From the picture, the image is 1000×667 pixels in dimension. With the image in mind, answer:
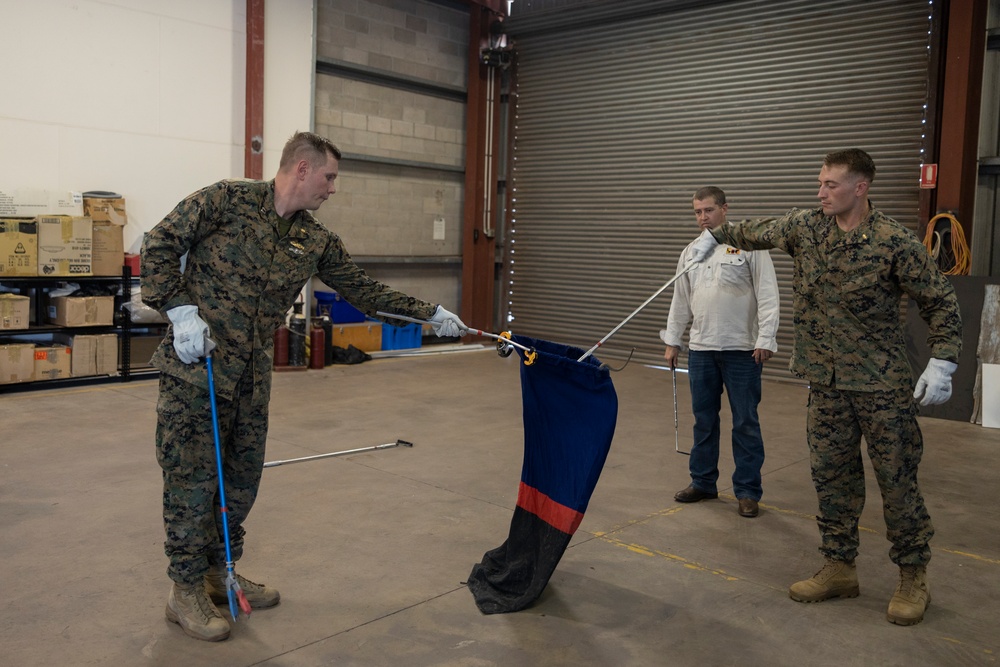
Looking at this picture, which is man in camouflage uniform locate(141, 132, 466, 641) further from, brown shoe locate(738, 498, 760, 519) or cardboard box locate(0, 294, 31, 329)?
cardboard box locate(0, 294, 31, 329)

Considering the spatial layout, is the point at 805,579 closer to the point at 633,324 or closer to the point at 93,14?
the point at 633,324

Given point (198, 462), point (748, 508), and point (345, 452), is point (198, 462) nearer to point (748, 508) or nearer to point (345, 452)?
point (345, 452)

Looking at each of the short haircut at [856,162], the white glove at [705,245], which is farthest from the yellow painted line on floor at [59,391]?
the short haircut at [856,162]

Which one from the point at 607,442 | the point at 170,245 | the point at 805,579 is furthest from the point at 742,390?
the point at 170,245

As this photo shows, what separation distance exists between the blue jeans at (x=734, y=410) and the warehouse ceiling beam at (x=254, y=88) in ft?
20.0

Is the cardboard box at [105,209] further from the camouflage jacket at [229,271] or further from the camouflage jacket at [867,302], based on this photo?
the camouflage jacket at [867,302]

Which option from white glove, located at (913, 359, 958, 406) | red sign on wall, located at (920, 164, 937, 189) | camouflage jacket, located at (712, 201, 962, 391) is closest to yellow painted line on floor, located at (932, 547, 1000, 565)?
white glove, located at (913, 359, 958, 406)

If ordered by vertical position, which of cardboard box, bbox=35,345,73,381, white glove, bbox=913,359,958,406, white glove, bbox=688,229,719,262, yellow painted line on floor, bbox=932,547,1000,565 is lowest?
yellow painted line on floor, bbox=932,547,1000,565

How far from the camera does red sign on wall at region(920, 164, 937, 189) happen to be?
8.05 meters

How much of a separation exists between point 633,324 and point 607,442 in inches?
294

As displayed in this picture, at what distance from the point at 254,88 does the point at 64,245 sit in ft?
9.24

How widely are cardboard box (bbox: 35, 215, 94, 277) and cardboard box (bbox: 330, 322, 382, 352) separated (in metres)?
2.99

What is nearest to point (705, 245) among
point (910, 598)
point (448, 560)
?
point (910, 598)

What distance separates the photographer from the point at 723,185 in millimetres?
9781
